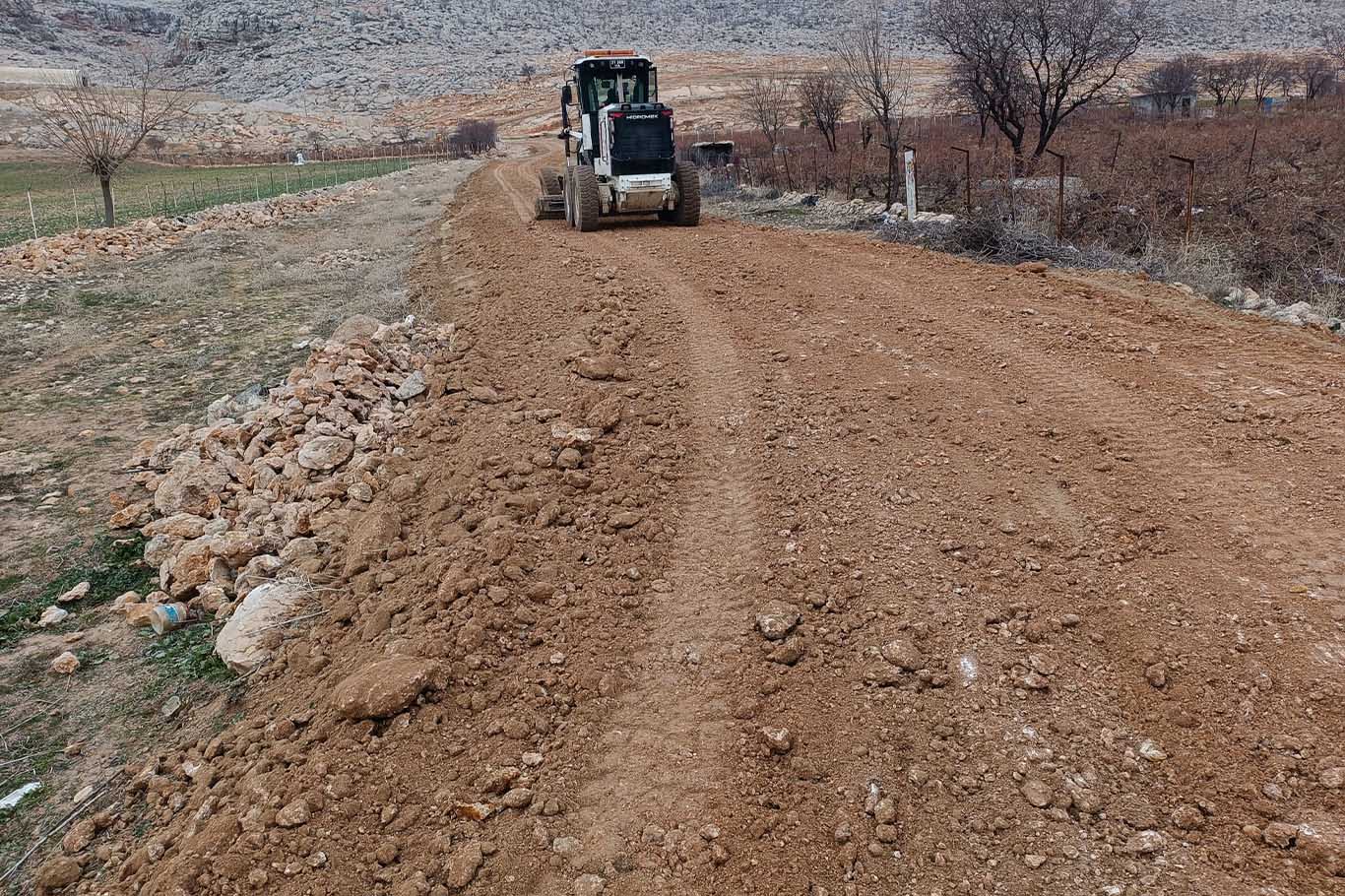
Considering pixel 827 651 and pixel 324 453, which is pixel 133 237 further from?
pixel 827 651

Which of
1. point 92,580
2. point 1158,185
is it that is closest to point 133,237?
point 92,580

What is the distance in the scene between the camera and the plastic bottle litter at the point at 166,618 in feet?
16.6

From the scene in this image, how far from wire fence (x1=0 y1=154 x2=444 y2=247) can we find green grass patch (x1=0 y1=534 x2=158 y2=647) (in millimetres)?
16905

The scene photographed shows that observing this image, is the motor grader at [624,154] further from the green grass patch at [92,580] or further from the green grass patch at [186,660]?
the green grass patch at [186,660]

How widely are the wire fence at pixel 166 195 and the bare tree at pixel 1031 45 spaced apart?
21.4 m

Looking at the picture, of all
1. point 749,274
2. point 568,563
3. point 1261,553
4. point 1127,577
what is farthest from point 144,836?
point 749,274

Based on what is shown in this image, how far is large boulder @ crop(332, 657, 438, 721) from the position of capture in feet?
12.0

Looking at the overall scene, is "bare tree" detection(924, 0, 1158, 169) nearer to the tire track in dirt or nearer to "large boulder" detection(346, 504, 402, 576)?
the tire track in dirt

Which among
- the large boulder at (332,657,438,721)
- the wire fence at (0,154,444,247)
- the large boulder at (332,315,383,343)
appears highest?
the wire fence at (0,154,444,247)

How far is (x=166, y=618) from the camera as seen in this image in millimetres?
5070

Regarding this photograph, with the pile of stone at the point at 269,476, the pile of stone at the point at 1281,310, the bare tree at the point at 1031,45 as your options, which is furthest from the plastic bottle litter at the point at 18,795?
the bare tree at the point at 1031,45

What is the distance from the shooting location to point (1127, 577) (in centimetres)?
409

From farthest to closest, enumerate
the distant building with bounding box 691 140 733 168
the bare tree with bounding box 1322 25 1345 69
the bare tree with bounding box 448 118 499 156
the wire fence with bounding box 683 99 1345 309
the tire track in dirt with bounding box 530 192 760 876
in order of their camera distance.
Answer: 1. the bare tree with bounding box 448 118 499 156
2. the bare tree with bounding box 1322 25 1345 69
3. the distant building with bounding box 691 140 733 168
4. the wire fence with bounding box 683 99 1345 309
5. the tire track in dirt with bounding box 530 192 760 876

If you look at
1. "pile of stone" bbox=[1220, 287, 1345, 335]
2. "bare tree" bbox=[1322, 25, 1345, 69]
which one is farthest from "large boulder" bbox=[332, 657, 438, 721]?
"bare tree" bbox=[1322, 25, 1345, 69]
